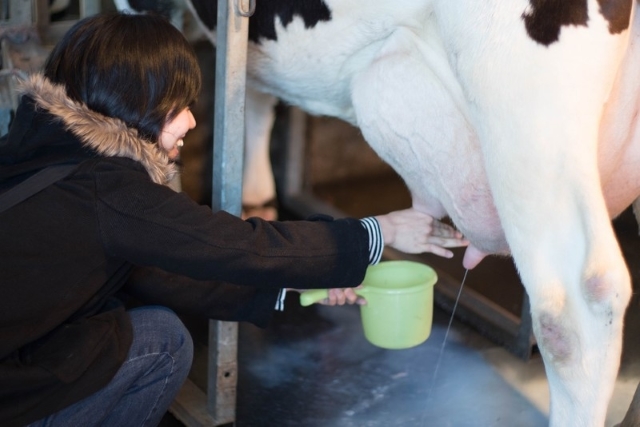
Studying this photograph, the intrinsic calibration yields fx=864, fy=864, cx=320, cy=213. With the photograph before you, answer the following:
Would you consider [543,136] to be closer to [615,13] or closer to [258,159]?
Answer: [615,13]

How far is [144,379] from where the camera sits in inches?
54.9

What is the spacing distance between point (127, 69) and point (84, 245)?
0.87ft

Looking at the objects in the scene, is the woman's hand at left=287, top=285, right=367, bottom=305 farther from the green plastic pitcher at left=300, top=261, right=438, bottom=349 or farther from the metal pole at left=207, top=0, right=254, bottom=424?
the metal pole at left=207, top=0, right=254, bottom=424

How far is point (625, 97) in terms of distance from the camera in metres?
1.43

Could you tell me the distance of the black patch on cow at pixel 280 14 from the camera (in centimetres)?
167

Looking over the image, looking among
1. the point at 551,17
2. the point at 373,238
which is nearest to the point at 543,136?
the point at 551,17

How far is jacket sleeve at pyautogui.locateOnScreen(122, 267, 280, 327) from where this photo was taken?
4.98 feet

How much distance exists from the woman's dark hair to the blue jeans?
0.32 metres

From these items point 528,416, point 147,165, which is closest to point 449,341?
point 528,416

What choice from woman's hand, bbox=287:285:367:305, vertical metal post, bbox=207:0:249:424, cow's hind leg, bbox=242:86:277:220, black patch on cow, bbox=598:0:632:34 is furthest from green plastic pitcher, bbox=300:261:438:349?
cow's hind leg, bbox=242:86:277:220

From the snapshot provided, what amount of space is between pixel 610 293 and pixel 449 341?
868 millimetres

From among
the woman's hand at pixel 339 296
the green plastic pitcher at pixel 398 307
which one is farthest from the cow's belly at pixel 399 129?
the woman's hand at pixel 339 296

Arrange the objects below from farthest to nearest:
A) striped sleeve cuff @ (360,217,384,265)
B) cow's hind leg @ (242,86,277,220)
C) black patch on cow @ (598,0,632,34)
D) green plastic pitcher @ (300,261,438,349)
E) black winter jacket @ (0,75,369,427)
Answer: cow's hind leg @ (242,86,277,220)
green plastic pitcher @ (300,261,438,349)
striped sleeve cuff @ (360,217,384,265)
black patch on cow @ (598,0,632,34)
black winter jacket @ (0,75,369,427)

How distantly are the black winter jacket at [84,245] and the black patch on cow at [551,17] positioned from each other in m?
0.47
